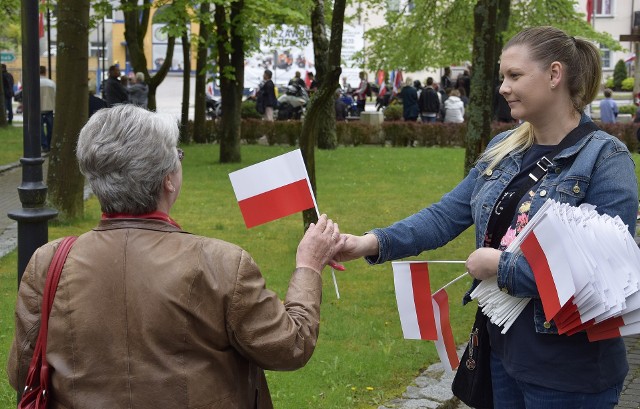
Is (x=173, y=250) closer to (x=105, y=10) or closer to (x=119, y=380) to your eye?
(x=119, y=380)

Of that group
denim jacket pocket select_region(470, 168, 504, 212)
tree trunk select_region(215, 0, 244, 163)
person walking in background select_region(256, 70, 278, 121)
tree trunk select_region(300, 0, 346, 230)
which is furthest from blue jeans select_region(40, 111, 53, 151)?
denim jacket pocket select_region(470, 168, 504, 212)

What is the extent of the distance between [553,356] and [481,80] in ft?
28.3

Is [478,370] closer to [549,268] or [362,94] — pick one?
[549,268]

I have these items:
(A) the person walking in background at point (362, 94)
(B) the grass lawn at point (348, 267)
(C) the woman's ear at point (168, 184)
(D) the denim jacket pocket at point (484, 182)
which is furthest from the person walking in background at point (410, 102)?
(C) the woman's ear at point (168, 184)

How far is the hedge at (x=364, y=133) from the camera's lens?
2503cm

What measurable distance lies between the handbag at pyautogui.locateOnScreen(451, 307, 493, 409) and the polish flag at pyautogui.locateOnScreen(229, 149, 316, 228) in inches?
29.4

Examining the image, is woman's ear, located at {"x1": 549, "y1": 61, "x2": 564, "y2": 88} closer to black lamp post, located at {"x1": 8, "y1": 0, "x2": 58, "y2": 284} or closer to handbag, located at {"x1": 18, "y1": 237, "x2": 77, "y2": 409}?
handbag, located at {"x1": 18, "y1": 237, "x2": 77, "y2": 409}

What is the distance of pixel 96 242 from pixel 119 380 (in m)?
0.36

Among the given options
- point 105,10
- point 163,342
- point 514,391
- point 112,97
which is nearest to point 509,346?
point 514,391

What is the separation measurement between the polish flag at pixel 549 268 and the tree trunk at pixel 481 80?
8330mm

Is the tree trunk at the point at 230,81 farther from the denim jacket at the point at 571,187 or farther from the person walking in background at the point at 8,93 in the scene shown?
the denim jacket at the point at 571,187

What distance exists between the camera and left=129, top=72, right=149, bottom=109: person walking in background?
968 inches

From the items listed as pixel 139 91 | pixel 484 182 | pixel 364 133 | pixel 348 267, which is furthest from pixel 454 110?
pixel 484 182

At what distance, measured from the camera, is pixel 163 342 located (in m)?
2.67
